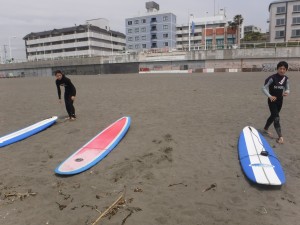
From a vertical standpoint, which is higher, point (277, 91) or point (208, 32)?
point (208, 32)

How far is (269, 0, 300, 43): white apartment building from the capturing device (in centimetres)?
6316

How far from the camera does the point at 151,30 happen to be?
8825 cm

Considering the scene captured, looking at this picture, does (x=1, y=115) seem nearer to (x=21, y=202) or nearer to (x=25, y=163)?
(x=25, y=163)

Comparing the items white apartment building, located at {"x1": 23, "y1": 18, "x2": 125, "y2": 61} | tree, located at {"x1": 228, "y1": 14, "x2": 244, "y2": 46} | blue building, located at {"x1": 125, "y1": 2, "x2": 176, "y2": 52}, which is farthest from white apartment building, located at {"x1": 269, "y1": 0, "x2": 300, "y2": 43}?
white apartment building, located at {"x1": 23, "y1": 18, "x2": 125, "y2": 61}

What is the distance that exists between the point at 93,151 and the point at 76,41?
91243mm

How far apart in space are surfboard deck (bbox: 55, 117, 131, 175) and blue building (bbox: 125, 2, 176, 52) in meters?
81.8

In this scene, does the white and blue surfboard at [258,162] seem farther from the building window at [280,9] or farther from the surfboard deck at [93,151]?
the building window at [280,9]

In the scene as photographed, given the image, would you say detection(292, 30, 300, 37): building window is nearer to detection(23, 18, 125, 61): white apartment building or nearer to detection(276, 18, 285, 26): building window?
detection(276, 18, 285, 26): building window

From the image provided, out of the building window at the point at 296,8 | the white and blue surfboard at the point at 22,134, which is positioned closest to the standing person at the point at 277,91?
the white and blue surfboard at the point at 22,134

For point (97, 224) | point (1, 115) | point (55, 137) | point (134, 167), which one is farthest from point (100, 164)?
point (1, 115)

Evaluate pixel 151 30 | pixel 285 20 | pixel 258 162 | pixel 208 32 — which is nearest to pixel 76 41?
pixel 151 30

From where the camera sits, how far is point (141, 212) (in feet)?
12.5

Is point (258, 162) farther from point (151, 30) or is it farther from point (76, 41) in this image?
point (76, 41)

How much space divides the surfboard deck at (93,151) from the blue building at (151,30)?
81783mm
